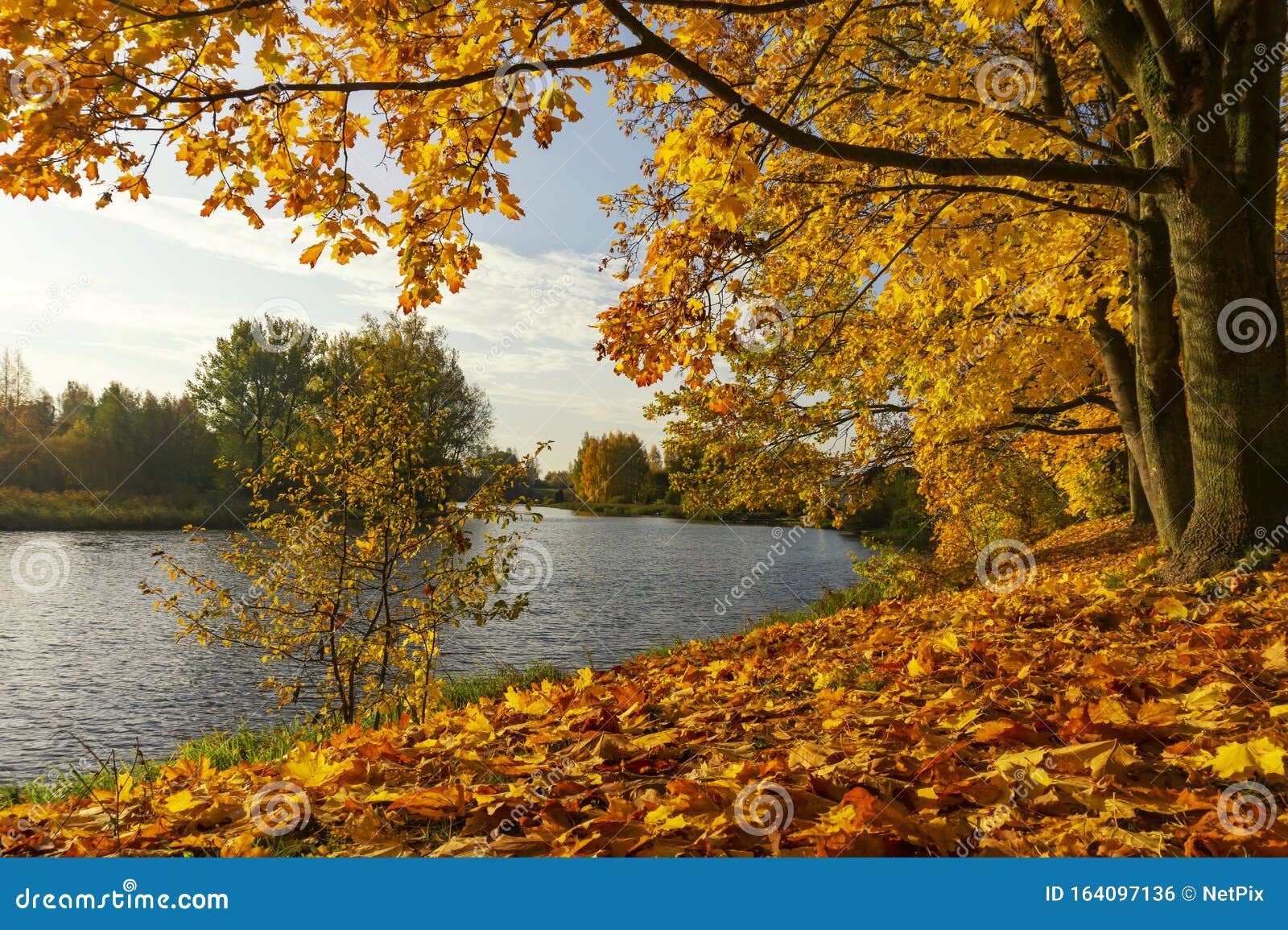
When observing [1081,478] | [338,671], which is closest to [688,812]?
[338,671]

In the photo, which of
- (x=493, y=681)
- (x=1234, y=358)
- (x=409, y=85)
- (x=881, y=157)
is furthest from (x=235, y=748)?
(x=1234, y=358)

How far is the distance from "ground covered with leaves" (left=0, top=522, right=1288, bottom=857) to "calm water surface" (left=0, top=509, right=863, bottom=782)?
3379 mm

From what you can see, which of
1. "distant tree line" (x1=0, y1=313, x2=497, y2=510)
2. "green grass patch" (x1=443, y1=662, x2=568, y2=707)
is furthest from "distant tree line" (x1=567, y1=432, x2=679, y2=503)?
"green grass patch" (x1=443, y1=662, x2=568, y2=707)

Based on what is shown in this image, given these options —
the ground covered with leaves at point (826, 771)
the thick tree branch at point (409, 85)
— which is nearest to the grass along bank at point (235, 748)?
the ground covered with leaves at point (826, 771)

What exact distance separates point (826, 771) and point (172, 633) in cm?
1448

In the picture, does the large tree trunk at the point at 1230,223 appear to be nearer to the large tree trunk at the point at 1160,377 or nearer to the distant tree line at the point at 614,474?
the large tree trunk at the point at 1160,377

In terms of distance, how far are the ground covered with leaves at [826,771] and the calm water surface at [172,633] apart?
3.38 meters

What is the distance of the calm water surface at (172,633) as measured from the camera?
352 inches

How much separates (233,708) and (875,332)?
9872mm

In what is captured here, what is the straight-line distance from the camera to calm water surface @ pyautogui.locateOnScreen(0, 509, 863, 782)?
29.3 feet

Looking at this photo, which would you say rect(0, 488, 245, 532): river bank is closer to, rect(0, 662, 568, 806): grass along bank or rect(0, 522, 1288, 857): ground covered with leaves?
rect(0, 662, 568, 806): grass along bank

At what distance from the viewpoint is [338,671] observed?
6.70m

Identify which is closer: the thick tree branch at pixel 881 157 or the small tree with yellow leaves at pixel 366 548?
the thick tree branch at pixel 881 157

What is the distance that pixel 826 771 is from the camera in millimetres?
2430
